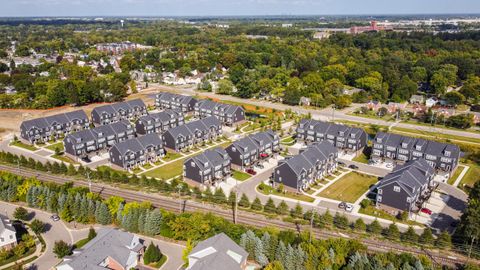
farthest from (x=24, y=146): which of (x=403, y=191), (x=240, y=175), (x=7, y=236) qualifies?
(x=403, y=191)

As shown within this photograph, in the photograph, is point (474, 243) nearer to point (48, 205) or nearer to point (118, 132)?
point (48, 205)

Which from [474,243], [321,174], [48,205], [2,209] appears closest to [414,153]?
[321,174]

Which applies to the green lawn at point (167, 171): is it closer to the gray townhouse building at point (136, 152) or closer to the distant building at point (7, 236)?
the gray townhouse building at point (136, 152)

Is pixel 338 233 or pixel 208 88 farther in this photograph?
pixel 208 88

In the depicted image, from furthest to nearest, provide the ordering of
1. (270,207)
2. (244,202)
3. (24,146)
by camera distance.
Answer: (24,146), (244,202), (270,207)

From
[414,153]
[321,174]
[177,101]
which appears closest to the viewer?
[321,174]

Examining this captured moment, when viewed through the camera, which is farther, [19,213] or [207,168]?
[207,168]

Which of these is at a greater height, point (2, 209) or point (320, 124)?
point (320, 124)

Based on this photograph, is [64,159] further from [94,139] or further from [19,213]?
[19,213]
